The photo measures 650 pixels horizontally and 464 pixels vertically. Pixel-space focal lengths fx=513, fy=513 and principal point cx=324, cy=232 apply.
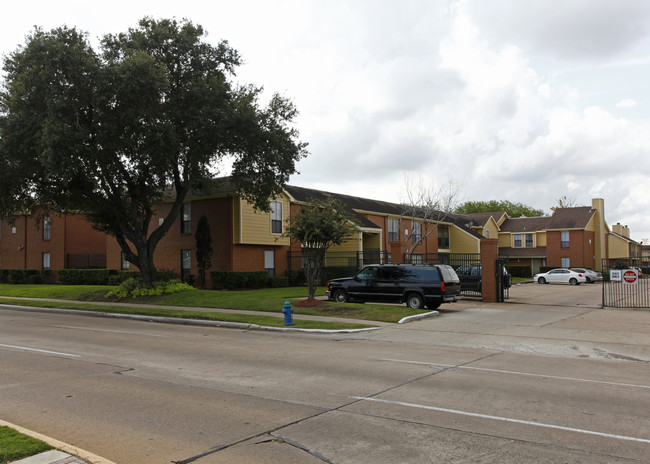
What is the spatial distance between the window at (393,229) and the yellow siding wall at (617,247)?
3262 cm

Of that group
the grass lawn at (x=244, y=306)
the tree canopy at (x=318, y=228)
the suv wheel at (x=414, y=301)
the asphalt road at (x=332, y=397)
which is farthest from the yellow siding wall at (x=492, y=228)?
the asphalt road at (x=332, y=397)

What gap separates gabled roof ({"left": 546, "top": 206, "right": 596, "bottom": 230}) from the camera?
5625 cm

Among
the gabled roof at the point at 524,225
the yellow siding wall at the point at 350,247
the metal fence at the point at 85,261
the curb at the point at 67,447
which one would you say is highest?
the gabled roof at the point at 524,225

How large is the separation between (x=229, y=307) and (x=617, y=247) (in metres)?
61.9

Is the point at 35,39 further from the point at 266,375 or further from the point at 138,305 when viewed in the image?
the point at 266,375

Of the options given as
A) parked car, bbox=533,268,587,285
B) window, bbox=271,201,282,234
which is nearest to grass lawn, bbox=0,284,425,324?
window, bbox=271,201,282,234

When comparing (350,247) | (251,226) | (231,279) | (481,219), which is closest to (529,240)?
(481,219)

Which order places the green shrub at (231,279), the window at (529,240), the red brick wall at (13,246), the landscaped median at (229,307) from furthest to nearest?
the window at (529,240) < the red brick wall at (13,246) < the green shrub at (231,279) < the landscaped median at (229,307)

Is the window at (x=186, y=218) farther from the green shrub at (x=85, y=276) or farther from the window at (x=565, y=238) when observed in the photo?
the window at (x=565, y=238)

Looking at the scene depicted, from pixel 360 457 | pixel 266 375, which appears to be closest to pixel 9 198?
pixel 266 375

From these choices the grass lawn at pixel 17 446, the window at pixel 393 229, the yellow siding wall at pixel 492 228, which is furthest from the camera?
the yellow siding wall at pixel 492 228

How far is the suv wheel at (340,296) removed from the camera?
22047mm

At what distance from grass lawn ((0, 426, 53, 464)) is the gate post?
22.8 metres

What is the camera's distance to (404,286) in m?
20.8
